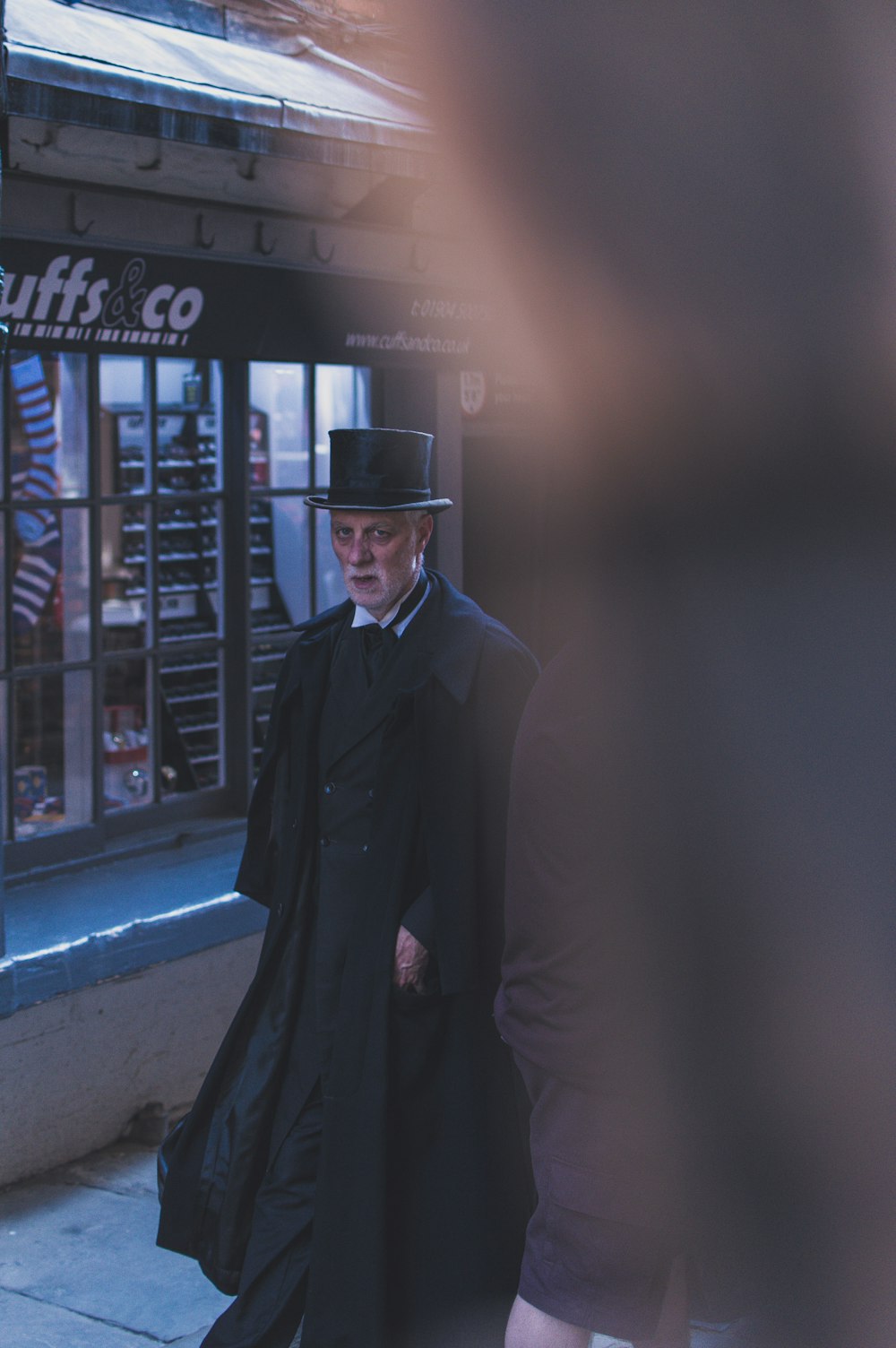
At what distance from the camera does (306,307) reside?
5629 mm

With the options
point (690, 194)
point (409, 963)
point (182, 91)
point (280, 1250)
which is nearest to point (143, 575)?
point (182, 91)

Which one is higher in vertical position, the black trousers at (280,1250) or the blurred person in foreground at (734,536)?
the blurred person in foreground at (734,536)

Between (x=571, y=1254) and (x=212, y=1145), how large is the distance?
1.77m

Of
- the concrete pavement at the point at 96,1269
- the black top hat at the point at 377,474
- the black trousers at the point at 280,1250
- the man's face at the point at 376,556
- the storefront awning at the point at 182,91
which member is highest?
the storefront awning at the point at 182,91

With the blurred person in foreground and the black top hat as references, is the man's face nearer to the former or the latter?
the black top hat

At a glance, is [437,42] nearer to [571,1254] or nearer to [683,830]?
[683,830]

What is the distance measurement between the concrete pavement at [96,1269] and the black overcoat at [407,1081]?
0.90 feet

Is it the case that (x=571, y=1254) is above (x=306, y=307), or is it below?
below

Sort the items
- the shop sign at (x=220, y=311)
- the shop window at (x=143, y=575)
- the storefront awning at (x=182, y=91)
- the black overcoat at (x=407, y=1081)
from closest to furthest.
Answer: the black overcoat at (x=407, y=1081), the storefront awning at (x=182, y=91), the shop sign at (x=220, y=311), the shop window at (x=143, y=575)

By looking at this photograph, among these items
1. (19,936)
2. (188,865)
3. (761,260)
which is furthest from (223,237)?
(761,260)

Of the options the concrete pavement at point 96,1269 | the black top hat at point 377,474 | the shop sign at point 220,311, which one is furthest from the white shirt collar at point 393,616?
the concrete pavement at point 96,1269

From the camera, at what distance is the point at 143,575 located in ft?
18.1

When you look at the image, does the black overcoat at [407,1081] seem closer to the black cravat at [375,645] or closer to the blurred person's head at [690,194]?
the black cravat at [375,645]

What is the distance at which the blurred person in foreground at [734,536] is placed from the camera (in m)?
0.57
